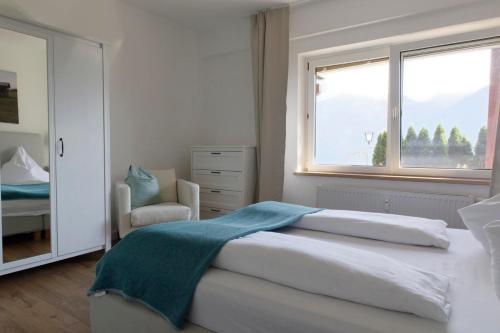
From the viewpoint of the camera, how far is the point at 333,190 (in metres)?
3.30

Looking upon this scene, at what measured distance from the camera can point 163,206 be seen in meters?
3.17

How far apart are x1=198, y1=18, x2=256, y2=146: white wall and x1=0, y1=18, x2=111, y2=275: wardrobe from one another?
5.09 feet

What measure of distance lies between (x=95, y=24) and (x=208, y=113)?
1773 millimetres

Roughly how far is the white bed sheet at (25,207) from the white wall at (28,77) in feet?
0.95

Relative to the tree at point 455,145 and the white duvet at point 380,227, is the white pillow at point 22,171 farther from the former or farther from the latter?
the tree at point 455,145

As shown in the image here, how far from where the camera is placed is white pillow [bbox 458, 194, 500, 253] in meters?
1.39

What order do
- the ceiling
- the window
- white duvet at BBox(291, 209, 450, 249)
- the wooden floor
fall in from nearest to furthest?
1. white duvet at BBox(291, 209, 450, 249)
2. the wooden floor
3. the window
4. the ceiling

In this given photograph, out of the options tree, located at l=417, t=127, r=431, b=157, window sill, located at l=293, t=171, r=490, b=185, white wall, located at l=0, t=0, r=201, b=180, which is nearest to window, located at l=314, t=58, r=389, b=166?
window sill, located at l=293, t=171, r=490, b=185

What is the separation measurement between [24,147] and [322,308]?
2392 millimetres

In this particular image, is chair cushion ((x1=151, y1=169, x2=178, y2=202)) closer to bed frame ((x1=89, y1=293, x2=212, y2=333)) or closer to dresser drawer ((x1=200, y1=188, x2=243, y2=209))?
dresser drawer ((x1=200, y1=188, x2=243, y2=209))

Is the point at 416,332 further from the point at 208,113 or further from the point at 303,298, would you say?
the point at 208,113

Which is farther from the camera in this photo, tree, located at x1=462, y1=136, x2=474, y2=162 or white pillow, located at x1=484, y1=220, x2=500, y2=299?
tree, located at x1=462, y1=136, x2=474, y2=162

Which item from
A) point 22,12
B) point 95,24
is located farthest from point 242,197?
point 22,12

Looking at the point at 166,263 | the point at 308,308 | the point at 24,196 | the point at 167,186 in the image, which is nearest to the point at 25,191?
the point at 24,196
